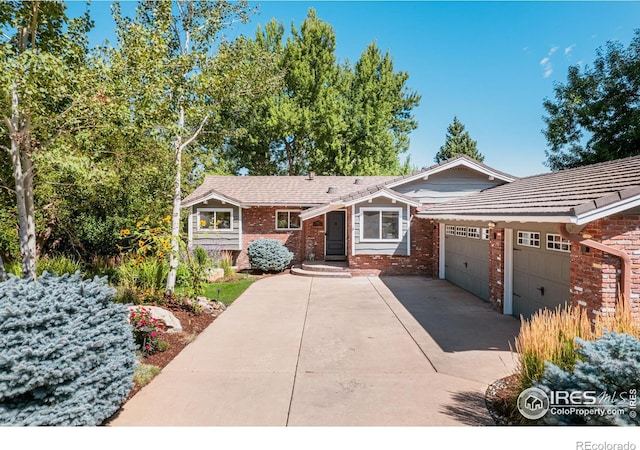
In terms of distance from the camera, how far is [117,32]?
7.39 m

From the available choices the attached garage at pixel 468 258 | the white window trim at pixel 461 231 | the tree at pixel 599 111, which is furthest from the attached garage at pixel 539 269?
the tree at pixel 599 111

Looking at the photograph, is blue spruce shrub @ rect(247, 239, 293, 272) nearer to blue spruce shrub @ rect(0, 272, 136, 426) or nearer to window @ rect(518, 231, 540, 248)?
window @ rect(518, 231, 540, 248)

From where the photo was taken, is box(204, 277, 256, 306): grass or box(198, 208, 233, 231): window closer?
box(204, 277, 256, 306): grass

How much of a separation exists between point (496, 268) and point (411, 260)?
5530 millimetres

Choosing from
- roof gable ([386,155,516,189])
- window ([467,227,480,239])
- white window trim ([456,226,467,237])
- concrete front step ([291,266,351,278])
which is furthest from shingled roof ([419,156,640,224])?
concrete front step ([291,266,351,278])

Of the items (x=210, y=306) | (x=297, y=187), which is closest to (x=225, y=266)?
(x=210, y=306)

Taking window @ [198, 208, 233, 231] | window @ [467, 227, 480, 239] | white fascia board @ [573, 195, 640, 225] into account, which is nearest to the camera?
white fascia board @ [573, 195, 640, 225]

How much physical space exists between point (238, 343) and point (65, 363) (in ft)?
10.8

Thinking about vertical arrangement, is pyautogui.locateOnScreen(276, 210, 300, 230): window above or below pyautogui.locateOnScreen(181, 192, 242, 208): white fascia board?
below

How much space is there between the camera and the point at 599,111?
18328 millimetres

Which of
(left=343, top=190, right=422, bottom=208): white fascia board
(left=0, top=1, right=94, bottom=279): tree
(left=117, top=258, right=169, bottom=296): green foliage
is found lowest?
(left=117, top=258, right=169, bottom=296): green foliage

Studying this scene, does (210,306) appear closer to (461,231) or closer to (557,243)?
(557,243)

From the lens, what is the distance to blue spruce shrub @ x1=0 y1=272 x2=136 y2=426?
3191mm
